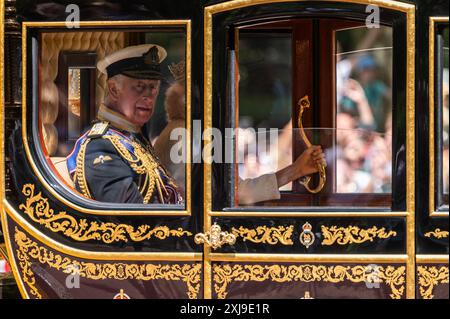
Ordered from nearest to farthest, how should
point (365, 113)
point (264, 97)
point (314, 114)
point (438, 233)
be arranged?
point (438, 233) → point (365, 113) → point (264, 97) → point (314, 114)

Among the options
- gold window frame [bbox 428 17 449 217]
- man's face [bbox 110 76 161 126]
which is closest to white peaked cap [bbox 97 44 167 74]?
man's face [bbox 110 76 161 126]

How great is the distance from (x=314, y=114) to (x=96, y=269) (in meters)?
1.31

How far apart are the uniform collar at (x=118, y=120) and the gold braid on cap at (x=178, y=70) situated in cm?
33

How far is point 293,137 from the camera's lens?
4.21m

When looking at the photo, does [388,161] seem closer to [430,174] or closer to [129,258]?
[430,174]

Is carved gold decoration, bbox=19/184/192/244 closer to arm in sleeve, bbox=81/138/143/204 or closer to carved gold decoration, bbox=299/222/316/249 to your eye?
arm in sleeve, bbox=81/138/143/204

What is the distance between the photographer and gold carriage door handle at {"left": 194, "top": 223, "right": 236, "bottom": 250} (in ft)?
12.7

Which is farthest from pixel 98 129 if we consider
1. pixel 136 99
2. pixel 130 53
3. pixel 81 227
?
pixel 81 227

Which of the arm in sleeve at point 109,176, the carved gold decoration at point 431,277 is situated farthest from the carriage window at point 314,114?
the arm in sleeve at point 109,176

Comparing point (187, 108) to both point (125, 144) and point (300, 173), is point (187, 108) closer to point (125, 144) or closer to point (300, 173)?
point (125, 144)

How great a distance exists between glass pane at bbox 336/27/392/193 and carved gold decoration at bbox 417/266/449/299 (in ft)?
1.23

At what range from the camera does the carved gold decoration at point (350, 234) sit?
12.5ft

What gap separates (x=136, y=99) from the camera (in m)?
4.27

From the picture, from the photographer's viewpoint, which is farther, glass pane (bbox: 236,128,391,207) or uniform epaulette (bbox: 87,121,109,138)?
uniform epaulette (bbox: 87,121,109,138)
